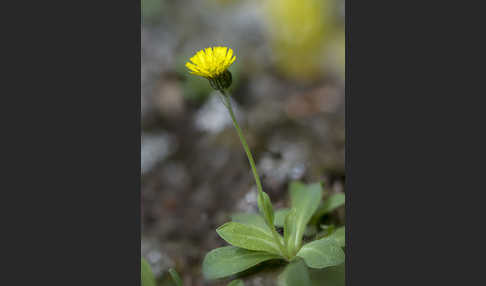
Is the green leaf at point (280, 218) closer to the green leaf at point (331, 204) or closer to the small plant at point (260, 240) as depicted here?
the small plant at point (260, 240)

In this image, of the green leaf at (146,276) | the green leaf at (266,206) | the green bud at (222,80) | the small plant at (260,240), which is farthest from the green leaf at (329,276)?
the green bud at (222,80)

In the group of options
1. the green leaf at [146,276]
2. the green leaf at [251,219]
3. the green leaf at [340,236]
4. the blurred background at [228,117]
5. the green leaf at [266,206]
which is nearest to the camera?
the green leaf at [266,206]

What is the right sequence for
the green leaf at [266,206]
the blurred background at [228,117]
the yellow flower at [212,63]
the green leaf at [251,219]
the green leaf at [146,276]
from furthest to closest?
the blurred background at [228,117] < the green leaf at [251,219] < the green leaf at [146,276] < the green leaf at [266,206] < the yellow flower at [212,63]

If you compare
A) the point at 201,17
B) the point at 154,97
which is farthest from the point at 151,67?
the point at 201,17

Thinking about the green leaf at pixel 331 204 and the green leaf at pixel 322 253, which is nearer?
the green leaf at pixel 322 253

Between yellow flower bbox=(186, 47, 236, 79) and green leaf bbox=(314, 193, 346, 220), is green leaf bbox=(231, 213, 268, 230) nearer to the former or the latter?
green leaf bbox=(314, 193, 346, 220)

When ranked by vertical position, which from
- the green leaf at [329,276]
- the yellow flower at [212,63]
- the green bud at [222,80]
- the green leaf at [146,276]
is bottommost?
the green leaf at [329,276]

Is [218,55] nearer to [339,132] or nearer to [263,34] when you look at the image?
[339,132]

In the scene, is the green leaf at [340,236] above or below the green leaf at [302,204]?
below
